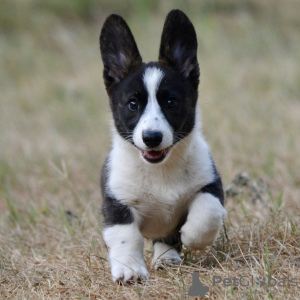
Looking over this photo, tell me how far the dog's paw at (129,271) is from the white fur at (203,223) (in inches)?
13.1

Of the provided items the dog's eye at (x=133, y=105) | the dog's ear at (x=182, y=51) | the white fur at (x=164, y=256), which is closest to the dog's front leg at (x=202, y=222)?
the white fur at (x=164, y=256)

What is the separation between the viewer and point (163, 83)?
398 centimetres

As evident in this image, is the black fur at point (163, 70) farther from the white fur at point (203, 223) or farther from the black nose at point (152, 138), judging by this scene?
the white fur at point (203, 223)

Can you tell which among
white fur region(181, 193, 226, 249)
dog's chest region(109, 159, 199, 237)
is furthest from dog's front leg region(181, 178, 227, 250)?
dog's chest region(109, 159, 199, 237)

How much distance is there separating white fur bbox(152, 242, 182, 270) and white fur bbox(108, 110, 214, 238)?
0.16m

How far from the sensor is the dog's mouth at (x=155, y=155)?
3922 millimetres

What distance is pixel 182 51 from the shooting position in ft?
14.0

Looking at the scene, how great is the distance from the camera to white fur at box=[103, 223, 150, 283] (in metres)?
3.69

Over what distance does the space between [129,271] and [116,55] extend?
5.15ft

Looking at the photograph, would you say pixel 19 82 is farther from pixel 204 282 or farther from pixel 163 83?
pixel 204 282

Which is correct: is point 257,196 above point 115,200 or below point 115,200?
below

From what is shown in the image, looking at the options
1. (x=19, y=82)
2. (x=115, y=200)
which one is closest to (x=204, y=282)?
(x=115, y=200)

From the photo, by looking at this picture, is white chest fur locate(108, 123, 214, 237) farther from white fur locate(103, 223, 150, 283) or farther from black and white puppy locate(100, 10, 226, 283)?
white fur locate(103, 223, 150, 283)

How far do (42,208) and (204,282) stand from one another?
275 centimetres
